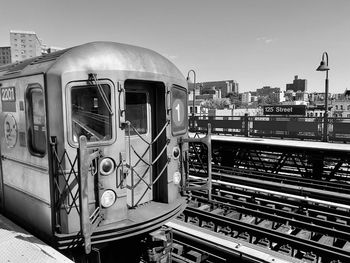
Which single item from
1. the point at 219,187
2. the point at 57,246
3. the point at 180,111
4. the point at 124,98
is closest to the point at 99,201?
the point at 57,246

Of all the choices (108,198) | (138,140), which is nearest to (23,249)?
(108,198)

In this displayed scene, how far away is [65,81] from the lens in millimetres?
3971

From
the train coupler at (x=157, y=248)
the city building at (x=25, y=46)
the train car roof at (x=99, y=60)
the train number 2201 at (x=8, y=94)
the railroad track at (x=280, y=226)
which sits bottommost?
the railroad track at (x=280, y=226)

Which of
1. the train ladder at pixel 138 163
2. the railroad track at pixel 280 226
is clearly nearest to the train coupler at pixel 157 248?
the train ladder at pixel 138 163

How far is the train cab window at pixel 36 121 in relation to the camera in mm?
4254

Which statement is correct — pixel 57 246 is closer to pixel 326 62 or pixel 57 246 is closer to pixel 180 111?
pixel 180 111

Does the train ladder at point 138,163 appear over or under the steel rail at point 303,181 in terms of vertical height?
over

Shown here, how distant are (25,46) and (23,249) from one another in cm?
525

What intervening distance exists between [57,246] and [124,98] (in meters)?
2.24

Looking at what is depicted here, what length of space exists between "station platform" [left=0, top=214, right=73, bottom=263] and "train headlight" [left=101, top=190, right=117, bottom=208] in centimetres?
83

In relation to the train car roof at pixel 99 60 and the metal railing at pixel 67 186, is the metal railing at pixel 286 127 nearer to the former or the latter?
the train car roof at pixel 99 60

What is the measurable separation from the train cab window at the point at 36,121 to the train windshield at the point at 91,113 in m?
0.48

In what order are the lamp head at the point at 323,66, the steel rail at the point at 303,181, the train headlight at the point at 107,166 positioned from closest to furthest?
the train headlight at the point at 107,166, the steel rail at the point at 303,181, the lamp head at the point at 323,66

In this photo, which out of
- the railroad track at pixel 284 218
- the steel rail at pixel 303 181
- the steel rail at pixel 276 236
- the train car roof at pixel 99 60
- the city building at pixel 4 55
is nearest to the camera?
the train car roof at pixel 99 60
